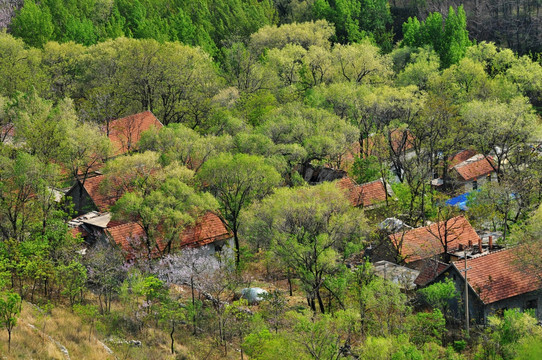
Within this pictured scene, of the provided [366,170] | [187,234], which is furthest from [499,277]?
[366,170]

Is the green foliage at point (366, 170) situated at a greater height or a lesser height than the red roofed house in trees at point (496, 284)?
lesser

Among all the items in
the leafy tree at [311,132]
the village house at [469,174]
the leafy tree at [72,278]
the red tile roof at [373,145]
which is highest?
the leafy tree at [72,278]

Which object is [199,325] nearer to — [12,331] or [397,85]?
[12,331]

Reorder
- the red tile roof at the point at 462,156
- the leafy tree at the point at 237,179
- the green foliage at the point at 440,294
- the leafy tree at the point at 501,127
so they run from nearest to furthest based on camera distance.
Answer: the green foliage at the point at 440,294, the leafy tree at the point at 237,179, the leafy tree at the point at 501,127, the red tile roof at the point at 462,156

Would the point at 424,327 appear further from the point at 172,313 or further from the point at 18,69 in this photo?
the point at 18,69

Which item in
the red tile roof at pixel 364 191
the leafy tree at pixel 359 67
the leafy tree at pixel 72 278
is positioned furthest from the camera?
the leafy tree at pixel 359 67

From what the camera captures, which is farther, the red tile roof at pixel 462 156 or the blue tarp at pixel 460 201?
the red tile roof at pixel 462 156

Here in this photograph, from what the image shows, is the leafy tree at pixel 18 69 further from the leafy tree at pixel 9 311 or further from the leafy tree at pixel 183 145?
the leafy tree at pixel 9 311

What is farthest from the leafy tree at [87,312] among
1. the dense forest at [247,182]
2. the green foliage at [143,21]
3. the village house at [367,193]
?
the green foliage at [143,21]
